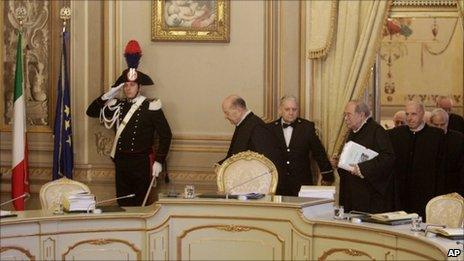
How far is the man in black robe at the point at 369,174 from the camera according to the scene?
7785 mm

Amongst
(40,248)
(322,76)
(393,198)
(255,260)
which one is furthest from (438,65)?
(40,248)

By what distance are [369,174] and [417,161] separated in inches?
26.9

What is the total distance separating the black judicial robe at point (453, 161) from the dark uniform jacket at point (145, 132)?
2545mm

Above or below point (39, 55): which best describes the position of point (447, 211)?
below

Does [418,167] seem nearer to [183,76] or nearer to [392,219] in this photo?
[392,219]

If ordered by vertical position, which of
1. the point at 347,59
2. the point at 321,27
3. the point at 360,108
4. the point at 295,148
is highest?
the point at 321,27

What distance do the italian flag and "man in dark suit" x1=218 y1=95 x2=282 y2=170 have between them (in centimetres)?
201

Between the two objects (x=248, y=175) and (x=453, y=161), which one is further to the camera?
(x=453, y=161)

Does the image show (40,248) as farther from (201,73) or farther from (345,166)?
(201,73)

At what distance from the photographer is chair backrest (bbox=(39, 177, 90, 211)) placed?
280 inches

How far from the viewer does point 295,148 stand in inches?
345

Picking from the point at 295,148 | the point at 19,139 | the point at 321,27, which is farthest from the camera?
the point at 19,139

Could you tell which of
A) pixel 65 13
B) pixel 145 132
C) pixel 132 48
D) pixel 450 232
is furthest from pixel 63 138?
pixel 450 232

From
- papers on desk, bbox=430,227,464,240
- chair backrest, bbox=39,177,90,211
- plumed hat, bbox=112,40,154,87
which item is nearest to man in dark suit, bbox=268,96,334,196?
plumed hat, bbox=112,40,154,87
